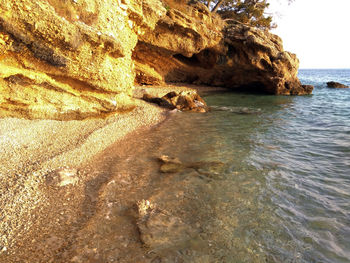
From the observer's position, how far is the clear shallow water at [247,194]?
3.52m

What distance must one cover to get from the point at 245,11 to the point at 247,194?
2787 centimetres

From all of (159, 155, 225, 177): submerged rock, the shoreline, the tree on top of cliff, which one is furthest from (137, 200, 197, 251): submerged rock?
the tree on top of cliff

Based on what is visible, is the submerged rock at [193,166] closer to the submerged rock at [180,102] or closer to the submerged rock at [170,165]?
the submerged rock at [170,165]

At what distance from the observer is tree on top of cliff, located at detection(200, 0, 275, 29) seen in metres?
25.2

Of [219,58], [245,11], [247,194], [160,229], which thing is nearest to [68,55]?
[160,229]

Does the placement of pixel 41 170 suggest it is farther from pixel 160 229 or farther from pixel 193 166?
pixel 193 166

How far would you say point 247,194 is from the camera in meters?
4.96

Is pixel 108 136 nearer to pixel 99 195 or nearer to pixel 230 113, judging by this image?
pixel 99 195

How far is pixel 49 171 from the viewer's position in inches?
200

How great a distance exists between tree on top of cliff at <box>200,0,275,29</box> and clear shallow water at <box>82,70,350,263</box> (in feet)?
71.0

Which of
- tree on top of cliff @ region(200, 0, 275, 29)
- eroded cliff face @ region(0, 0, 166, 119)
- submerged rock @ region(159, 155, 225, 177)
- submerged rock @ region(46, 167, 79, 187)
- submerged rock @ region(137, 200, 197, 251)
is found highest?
tree on top of cliff @ region(200, 0, 275, 29)

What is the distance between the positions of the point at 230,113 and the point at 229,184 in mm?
Result: 8983

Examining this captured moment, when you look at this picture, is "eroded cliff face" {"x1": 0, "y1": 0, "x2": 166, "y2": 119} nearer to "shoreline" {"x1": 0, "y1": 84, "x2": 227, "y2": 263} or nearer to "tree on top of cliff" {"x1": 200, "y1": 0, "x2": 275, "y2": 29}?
"shoreline" {"x1": 0, "y1": 84, "x2": 227, "y2": 263}

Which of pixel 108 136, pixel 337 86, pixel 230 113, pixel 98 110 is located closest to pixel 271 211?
pixel 108 136
